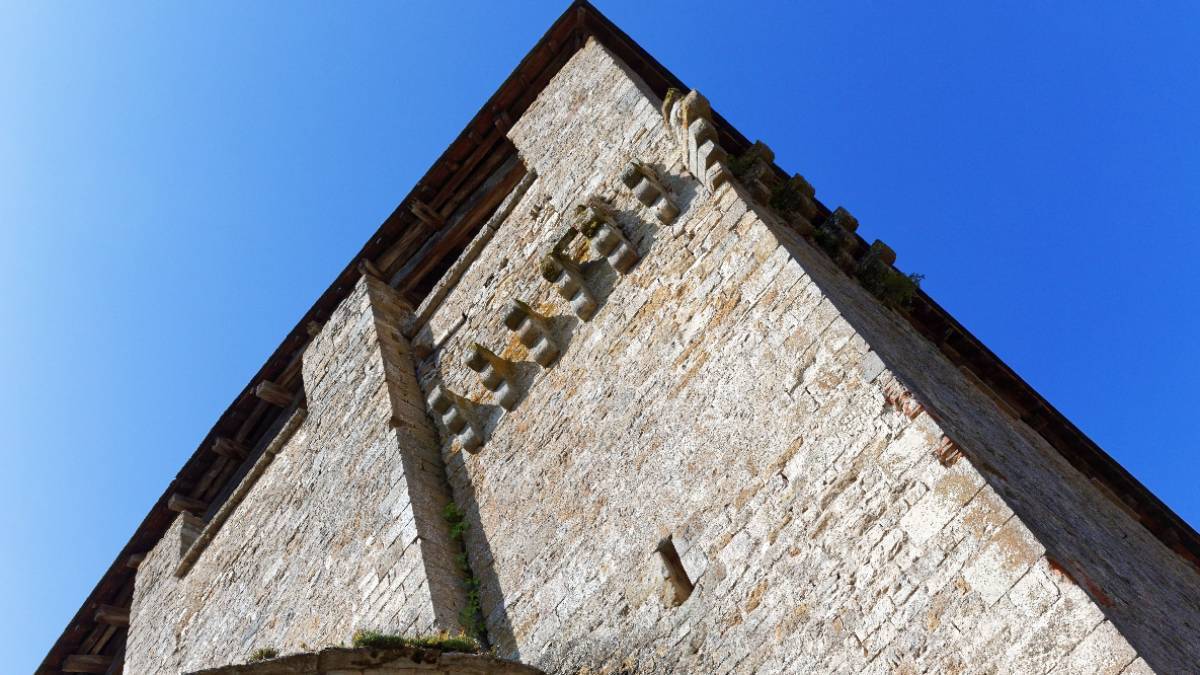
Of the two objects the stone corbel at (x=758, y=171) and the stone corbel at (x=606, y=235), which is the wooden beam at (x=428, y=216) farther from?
the stone corbel at (x=758, y=171)

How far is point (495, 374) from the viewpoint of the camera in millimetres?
6895

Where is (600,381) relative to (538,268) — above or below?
below

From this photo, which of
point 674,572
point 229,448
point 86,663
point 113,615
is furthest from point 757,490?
point 86,663

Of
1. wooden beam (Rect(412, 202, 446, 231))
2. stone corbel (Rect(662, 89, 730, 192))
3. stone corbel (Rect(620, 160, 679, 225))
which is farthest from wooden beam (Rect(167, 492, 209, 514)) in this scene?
stone corbel (Rect(662, 89, 730, 192))

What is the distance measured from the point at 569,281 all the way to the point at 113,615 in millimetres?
7915

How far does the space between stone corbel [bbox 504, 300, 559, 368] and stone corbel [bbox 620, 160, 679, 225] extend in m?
1.07

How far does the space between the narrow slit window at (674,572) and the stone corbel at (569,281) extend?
6.37ft

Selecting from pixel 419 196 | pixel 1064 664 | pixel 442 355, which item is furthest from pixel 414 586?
pixel 419 196

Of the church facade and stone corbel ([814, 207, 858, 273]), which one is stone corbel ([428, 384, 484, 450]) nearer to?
the church facade

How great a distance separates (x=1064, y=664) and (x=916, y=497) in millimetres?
917

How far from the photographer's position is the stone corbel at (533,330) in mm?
6688

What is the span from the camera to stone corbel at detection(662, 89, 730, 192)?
6289 millimetres

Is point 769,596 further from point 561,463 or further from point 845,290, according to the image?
point 845,290

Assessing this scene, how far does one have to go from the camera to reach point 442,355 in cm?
800
